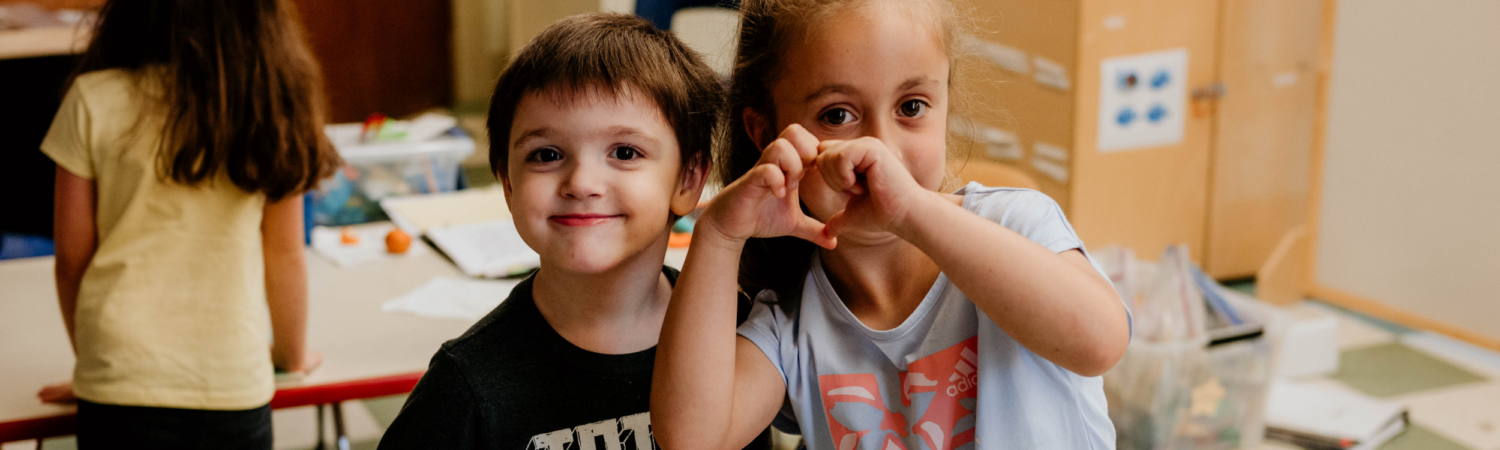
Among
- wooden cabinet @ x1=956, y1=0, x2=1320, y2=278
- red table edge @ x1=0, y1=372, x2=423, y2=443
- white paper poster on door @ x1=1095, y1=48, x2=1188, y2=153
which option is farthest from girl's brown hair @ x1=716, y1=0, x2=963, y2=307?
white paper poster on door @ x1=1095, y1=48, x2=1188, y2=153

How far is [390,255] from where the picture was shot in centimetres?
197

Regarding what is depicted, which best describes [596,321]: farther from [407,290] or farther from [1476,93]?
[1476,93]

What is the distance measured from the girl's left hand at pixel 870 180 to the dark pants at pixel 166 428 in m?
0.98

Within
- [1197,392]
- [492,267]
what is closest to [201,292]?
[492,267]

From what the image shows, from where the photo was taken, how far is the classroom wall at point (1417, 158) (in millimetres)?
3146

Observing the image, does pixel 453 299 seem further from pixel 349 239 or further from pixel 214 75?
pixel 214 75

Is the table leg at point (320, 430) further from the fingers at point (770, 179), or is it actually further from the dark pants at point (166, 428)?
the fingers at point (770, 179)

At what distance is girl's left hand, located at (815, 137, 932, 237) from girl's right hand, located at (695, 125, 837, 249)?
0.05 feet

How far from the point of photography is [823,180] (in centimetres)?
78

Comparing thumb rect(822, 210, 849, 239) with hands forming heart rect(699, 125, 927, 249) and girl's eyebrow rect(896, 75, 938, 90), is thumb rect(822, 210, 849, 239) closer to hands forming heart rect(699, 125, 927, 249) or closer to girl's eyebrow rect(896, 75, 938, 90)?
hands forming heart rect(699, 125, 927, 249)

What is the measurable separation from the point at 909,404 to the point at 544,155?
0.35 metres

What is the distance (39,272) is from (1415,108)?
3.52m

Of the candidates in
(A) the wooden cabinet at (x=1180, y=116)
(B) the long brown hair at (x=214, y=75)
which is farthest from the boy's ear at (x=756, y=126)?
(A) the wooden cabinet at (x=1180, y=116)

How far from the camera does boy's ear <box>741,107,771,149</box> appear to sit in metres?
0.90
